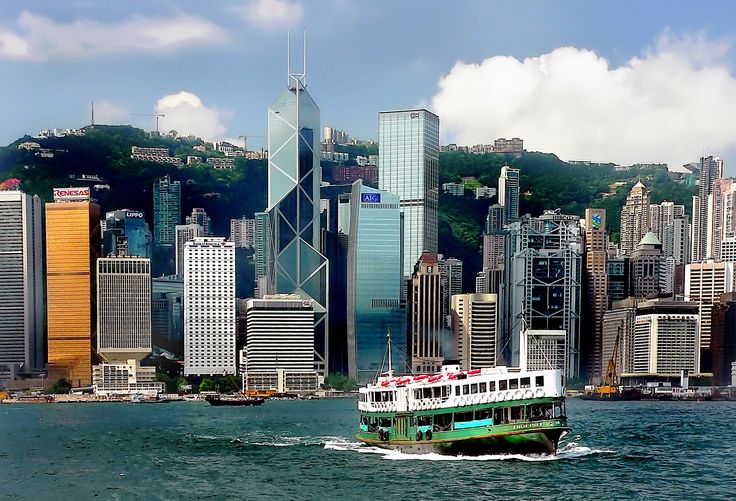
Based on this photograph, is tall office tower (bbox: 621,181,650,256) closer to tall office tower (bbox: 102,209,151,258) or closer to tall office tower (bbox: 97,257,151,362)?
tall office tower (bbox: 102,209,151,258)

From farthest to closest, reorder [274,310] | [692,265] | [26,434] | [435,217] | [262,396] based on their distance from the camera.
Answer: [435,217]
[692,265]
[274,310]
[262,396]
[26,434]

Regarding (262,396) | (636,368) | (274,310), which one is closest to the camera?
(262,396)

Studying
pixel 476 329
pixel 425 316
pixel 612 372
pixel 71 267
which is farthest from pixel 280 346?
pixel 612 372

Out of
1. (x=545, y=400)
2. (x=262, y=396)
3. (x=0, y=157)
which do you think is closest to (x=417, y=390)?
(x=545, y=400)

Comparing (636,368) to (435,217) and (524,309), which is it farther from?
(435,217)

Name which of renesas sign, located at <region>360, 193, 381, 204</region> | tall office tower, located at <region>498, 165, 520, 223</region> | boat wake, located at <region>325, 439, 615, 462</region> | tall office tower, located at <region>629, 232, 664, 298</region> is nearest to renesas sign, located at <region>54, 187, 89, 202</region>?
renesas sign, located at <region>360, 193, 381, 204</region>

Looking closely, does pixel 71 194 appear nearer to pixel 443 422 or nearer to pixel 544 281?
pixel 544 281
